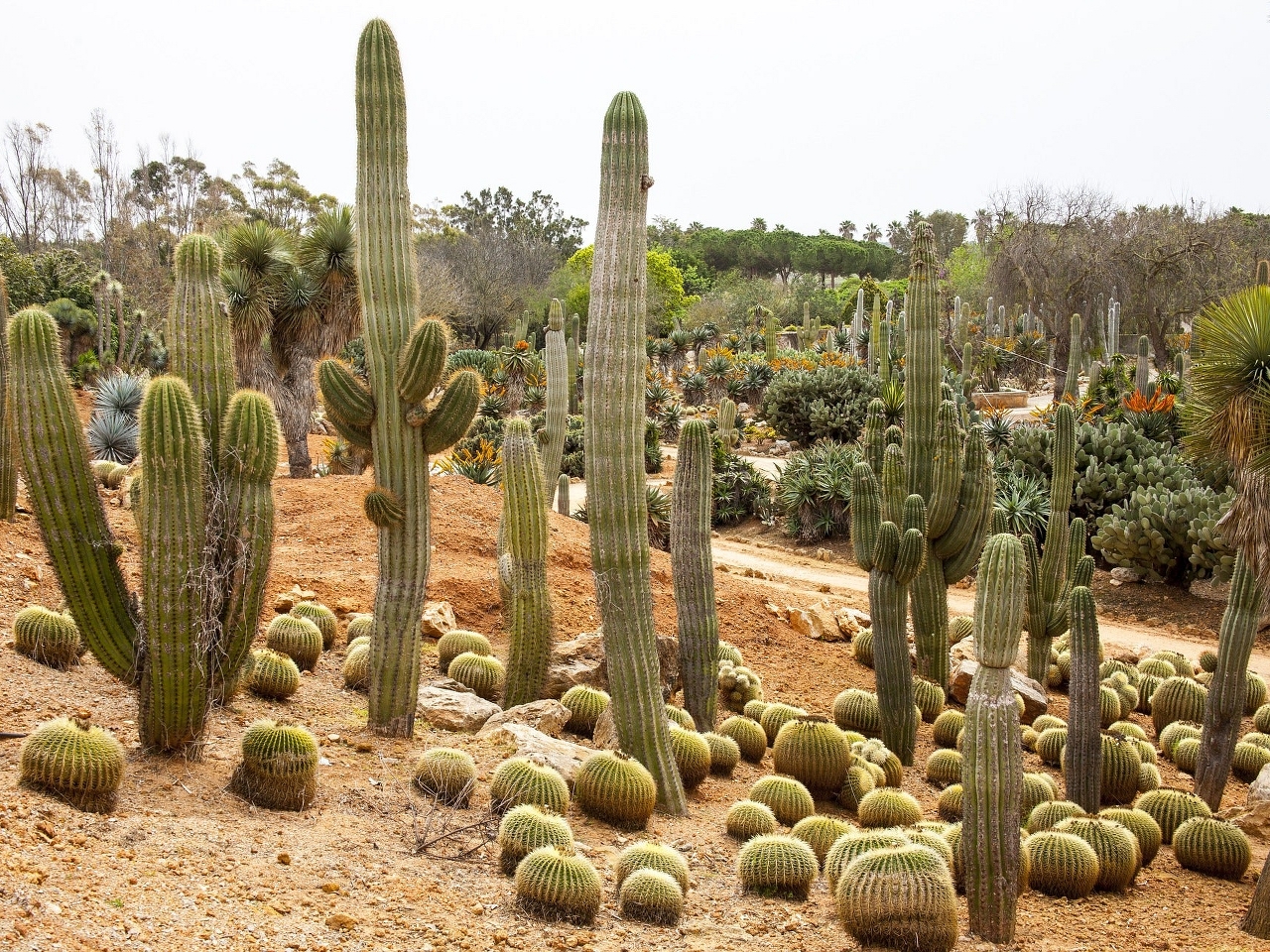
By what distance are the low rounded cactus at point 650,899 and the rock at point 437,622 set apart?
196 inches

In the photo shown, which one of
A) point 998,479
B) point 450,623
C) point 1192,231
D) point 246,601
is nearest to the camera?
point 246,601

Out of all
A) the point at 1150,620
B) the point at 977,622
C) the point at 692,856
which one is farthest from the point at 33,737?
the point at 1150,620

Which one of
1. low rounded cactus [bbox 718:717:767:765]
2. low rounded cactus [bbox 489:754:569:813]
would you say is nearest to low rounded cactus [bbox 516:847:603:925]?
low rounded cactus [bbox 489:754:569:813]

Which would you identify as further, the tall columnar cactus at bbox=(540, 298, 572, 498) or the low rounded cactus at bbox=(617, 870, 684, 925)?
the tall columnar cactus at bbox=(540, 298, 572, 498)

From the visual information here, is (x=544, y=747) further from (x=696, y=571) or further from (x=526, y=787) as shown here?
(x=696, y=571)

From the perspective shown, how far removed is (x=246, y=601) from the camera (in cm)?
604

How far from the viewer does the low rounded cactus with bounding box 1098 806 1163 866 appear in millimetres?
7293

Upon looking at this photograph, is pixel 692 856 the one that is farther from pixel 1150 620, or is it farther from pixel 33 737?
pixel 1150 620

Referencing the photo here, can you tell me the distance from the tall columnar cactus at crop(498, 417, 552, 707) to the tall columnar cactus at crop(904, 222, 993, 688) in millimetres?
4312

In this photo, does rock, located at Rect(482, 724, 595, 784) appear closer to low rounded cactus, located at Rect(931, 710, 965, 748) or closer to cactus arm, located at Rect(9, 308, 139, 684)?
cactus arm, located at Rect(9, 308, 139, 684)

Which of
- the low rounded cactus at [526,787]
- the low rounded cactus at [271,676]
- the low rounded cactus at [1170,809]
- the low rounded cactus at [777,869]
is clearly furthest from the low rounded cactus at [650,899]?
the low rounded cactus at [1170,809]

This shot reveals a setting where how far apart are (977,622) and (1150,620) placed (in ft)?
38.6

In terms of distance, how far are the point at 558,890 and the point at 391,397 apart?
10.7ft

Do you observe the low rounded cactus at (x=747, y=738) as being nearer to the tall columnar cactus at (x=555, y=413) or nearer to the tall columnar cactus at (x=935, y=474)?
the tall columnar cactus at (x=935, y=474)
